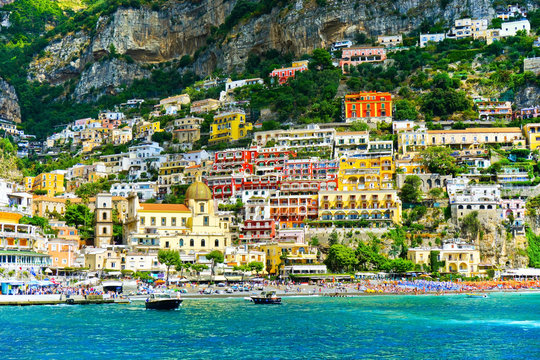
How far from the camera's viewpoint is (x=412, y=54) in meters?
132

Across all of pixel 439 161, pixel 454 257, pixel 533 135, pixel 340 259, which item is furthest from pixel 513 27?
pixel 340 259

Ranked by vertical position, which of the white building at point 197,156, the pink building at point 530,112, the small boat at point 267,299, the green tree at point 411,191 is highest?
the pink building at point 530,112

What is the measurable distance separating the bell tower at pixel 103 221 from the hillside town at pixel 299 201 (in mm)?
152

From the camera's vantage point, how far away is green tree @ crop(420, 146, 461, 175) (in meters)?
100

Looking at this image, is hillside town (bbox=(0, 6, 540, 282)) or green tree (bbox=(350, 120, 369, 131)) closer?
hillside town (bbox=(0, 6, 540, 282))

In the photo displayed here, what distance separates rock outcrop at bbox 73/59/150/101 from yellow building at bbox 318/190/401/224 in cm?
8427

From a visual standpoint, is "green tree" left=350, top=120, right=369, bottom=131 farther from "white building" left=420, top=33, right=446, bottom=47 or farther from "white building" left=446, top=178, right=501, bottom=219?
"white building" left=420, top=33, right=446, bottom=47

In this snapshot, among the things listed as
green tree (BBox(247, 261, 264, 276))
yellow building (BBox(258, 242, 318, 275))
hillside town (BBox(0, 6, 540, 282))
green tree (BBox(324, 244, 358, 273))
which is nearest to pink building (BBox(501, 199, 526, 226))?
hillside town (BBox(0, 6, 540, 282))

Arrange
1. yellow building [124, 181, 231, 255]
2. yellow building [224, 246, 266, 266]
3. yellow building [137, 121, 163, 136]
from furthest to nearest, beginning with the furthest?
1. yellow building [137, 121, 163, 136]
2. yellow building [124, 181, 231, 255]
3. yellow building [224, 246, 266, 266]

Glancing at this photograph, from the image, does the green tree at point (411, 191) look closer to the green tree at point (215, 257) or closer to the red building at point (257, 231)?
the red building at point (257, 231)

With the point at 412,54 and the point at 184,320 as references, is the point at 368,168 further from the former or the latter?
the point at 184,320

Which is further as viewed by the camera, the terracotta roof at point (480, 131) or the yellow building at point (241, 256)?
the terracotta roof at point (480, 131)

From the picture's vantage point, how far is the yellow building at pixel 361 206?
307 ft

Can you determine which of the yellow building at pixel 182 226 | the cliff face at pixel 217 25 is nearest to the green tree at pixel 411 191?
the yellow building at pixel 182 226
